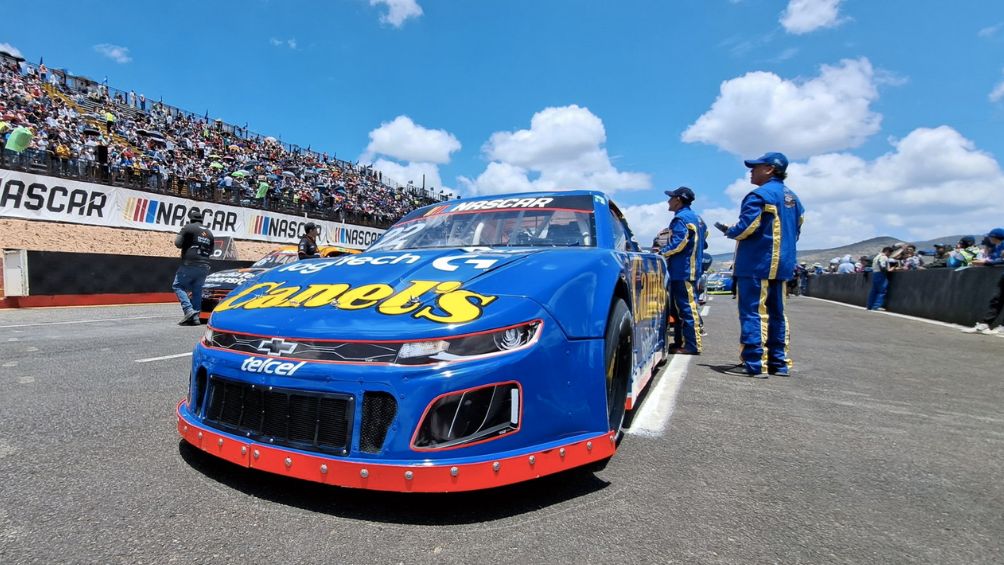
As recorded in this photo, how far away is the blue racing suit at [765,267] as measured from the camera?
4582mm

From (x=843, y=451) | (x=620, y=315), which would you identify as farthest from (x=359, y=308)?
(x=843, y=451)

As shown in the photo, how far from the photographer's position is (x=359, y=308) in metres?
2.02

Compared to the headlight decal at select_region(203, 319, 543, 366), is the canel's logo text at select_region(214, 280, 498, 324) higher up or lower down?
higher up

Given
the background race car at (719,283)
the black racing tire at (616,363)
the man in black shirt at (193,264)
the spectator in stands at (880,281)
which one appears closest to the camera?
the black racing tire at (616,363)

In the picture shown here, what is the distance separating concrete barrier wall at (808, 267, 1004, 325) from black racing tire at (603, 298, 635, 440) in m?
9.35

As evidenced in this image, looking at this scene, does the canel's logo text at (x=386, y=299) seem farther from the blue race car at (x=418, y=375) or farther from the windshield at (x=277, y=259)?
the windshield at (x=277, y=259)

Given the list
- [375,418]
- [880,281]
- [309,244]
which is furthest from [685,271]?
[880,281]

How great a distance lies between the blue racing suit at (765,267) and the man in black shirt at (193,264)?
6.83m

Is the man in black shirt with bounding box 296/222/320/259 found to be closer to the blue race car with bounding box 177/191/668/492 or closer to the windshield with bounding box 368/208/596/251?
the windshield with bounding box 368/208/596/251

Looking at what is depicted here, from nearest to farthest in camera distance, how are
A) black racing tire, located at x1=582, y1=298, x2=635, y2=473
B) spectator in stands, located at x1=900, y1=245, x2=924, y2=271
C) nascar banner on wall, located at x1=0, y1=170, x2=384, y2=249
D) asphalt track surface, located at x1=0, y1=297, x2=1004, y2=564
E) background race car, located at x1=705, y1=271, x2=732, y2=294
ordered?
asphalt track surface, located at x1=0, y1=297, x2=1004, y2=564 → black racing tire, located at x1=582, y1=298, x2=635, y2=473 → nascar banner on wall, located at x1=0, y1=170, x2=384, y2=249 → spectator in stands, located at x1=900, y1=245, x2=924, y2=271 → background race car, located at x1=705, y1=271, x2=732, y2=294

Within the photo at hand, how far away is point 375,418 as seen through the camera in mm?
1789

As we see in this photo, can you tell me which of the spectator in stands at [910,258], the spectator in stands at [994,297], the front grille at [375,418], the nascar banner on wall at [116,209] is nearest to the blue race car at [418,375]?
the front grille at [375,418]

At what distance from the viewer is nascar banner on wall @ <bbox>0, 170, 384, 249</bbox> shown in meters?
14.6

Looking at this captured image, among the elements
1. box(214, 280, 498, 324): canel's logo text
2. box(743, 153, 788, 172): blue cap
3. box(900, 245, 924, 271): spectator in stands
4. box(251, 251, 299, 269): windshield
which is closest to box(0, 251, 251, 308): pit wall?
box(251, 251, 299, 269): windshield
